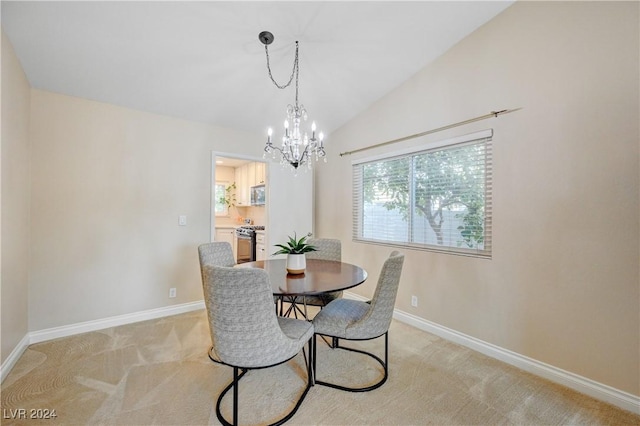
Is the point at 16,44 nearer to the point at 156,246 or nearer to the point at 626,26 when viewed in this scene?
the point at 156,246

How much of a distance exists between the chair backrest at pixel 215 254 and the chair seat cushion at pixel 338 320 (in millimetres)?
1138

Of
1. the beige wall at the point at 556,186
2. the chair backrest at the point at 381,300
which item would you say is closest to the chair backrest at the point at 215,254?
the chair backrest at the point at 381,300

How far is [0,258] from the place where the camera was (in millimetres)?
1991

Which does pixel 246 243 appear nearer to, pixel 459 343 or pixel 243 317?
pixel 459 343

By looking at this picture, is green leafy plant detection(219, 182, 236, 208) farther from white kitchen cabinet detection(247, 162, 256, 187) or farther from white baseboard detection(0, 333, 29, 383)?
white baseboard detection(0, 333, 29, 383)

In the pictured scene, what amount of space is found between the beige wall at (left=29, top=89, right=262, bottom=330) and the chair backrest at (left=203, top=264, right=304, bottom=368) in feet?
7.02

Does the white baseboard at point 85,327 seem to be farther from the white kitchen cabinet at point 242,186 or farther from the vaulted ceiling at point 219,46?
the white kitchen cabinet at point 242,186

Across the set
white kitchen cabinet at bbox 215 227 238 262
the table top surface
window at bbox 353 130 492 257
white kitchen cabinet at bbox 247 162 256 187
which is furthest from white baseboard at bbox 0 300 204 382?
white kitchen cabinet at bbox 247 162 256 187

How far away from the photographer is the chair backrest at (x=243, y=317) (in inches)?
57.6

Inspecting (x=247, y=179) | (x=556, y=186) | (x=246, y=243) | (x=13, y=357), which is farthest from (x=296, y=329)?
(x=247, y=179)

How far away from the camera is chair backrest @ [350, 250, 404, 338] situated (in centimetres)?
193

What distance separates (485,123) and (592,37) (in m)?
0.83

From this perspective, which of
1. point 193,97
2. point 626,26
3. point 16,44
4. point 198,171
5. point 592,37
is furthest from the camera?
point 198,171

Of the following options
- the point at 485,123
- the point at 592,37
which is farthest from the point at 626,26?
the point at 485,123
